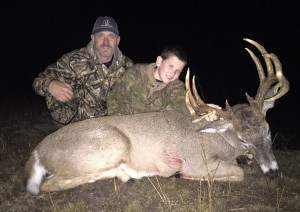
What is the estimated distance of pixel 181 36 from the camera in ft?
129

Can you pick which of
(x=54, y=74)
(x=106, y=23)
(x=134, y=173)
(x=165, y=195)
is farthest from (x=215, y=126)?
(x=54, y=74)

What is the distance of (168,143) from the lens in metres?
5.22

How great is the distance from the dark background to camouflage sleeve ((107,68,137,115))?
6.69 m

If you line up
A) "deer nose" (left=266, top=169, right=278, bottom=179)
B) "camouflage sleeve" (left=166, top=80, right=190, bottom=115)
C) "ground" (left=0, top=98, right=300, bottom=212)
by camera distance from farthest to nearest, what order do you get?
1. "camouflage sleeve" (left=166, top=80, right=190, bottom=115)
2. "deer nose" (left=266, top=169, right=278, bottom=179)
3. "ground" (left=0, top=98, right=300, bottom=212)

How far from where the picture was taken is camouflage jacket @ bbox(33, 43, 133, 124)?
6453 millimetres

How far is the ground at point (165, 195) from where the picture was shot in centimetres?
437

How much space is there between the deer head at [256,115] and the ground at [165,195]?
38 cm

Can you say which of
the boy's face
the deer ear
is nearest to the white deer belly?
the deer ear

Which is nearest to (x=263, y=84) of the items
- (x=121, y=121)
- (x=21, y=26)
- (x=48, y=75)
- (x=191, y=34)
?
(x=121, y=121)

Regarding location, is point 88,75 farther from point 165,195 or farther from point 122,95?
point 165,195

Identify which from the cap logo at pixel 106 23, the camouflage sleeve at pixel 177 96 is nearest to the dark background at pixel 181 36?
the camouflage sleeve at pixel 177 96

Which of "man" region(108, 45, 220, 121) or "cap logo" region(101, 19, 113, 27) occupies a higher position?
"cap logo" region(101, 19, 113, 27)

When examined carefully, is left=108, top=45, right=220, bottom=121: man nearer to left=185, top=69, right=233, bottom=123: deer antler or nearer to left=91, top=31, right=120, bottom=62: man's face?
left=91, top=31, right=120, bottom=62: man's face

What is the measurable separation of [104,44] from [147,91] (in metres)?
1.18
